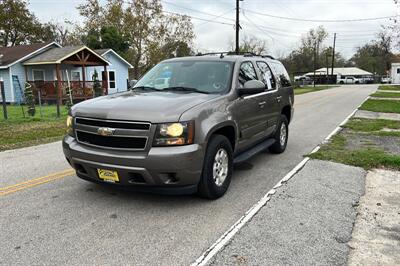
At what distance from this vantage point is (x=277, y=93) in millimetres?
7242

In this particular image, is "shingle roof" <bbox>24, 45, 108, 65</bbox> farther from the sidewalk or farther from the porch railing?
the sidewalk

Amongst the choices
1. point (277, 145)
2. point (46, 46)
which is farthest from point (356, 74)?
point (277, 145)

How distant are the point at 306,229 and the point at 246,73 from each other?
9.39 feet

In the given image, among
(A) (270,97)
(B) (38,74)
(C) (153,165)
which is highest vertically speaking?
(B) (38,74)

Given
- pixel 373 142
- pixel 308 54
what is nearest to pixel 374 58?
pixel 308 54

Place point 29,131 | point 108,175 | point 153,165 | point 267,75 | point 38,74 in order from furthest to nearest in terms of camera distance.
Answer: point 38,74, point 29,131, point 267,75, point 108,175, point 153,165

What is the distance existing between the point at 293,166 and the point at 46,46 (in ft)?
84.1

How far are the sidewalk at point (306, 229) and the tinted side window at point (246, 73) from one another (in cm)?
177

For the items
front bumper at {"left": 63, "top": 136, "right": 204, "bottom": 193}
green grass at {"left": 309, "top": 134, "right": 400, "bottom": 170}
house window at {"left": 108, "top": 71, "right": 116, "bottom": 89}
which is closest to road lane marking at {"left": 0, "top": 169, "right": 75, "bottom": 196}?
front bumper at {"left": 63, "top": 136, "right": 204, "bottom": 193}

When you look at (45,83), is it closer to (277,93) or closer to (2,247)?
(277,93)

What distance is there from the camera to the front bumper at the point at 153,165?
419cm

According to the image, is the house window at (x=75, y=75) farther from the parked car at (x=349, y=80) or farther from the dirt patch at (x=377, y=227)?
the parked car at (x=349, y=80)

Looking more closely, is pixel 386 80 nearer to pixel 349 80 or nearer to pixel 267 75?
pixel 349 80

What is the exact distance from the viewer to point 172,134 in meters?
4.25
